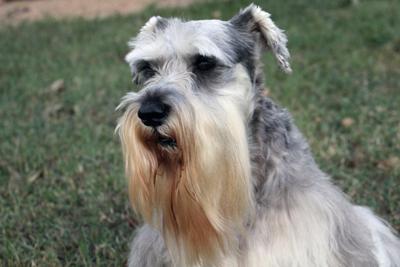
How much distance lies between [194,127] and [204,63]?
43 cm

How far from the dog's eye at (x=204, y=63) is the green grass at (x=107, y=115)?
1.59 m

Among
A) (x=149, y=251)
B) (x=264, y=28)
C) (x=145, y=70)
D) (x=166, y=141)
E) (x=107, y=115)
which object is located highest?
(x=264, y=28)

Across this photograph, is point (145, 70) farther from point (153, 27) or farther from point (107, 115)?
point (107, 115)

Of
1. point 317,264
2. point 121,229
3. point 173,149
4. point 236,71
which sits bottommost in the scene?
point 121,229

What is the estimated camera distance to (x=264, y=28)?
328 cm

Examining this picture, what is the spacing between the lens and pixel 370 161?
513 centimetres

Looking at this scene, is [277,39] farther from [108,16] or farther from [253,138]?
[108,16]

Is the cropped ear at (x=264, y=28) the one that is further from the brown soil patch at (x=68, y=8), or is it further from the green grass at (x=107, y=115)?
the brown soil patch at (x=68, y=8)

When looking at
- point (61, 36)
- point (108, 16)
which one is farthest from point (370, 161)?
point (108, 16)

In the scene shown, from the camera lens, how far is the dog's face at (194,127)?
9.30 feet

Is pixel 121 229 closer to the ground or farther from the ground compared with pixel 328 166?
closer to the ground

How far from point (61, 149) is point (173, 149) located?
3002 mm

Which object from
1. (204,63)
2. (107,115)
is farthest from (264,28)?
(107,115)

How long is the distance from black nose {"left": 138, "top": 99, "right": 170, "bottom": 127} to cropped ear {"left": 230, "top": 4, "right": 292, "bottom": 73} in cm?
76
